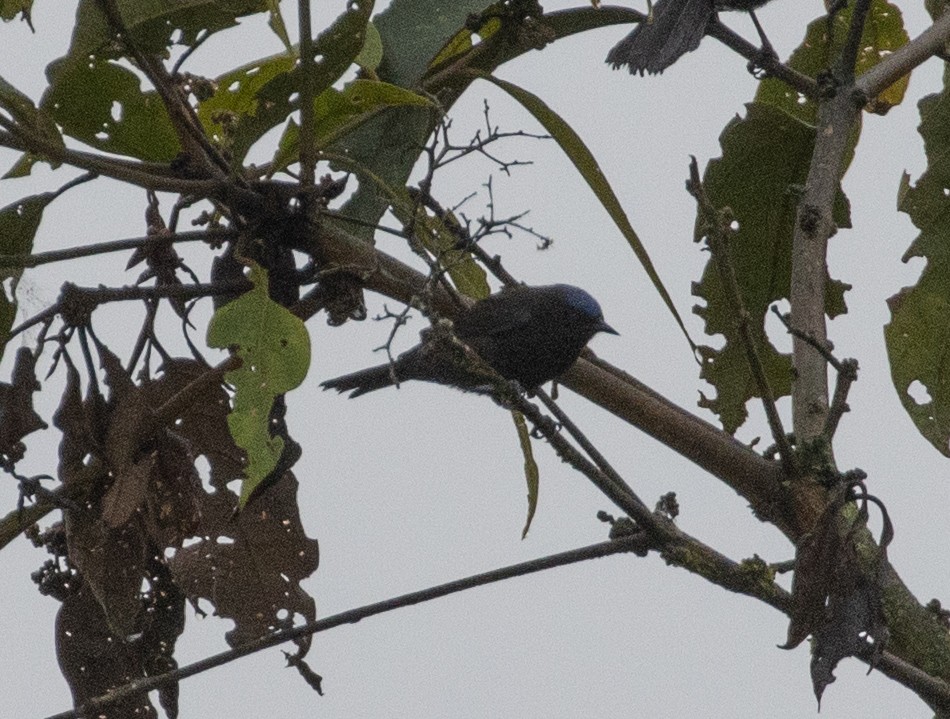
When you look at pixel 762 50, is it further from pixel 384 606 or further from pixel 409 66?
pixel 384 606

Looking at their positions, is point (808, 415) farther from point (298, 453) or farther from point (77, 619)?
point (77, 619)

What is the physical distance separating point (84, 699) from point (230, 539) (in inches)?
19.3

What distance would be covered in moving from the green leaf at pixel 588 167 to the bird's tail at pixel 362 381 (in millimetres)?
2582

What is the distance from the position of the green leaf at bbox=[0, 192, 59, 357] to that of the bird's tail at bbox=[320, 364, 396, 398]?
2.45 meters

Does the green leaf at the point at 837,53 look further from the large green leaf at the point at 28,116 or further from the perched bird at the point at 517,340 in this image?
the large green leaf at the point at 28,116

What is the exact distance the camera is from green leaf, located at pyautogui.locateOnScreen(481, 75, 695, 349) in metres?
2.93

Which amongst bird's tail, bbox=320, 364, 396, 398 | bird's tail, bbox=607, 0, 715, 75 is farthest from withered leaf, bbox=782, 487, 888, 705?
bird's tail, bbox=320, 364, 396, 398

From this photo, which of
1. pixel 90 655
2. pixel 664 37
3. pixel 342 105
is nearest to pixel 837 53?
pixel 664 37

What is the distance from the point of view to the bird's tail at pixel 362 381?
18.6ft

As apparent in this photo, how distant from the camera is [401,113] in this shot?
3.34 meters

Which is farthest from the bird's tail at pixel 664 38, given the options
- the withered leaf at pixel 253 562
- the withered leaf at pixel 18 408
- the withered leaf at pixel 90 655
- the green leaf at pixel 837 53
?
→ the withered leaf at pixel 90 655

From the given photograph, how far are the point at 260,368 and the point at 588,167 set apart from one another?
84 cm

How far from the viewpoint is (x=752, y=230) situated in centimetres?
372

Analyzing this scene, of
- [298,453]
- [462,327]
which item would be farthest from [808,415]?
[462,327]
